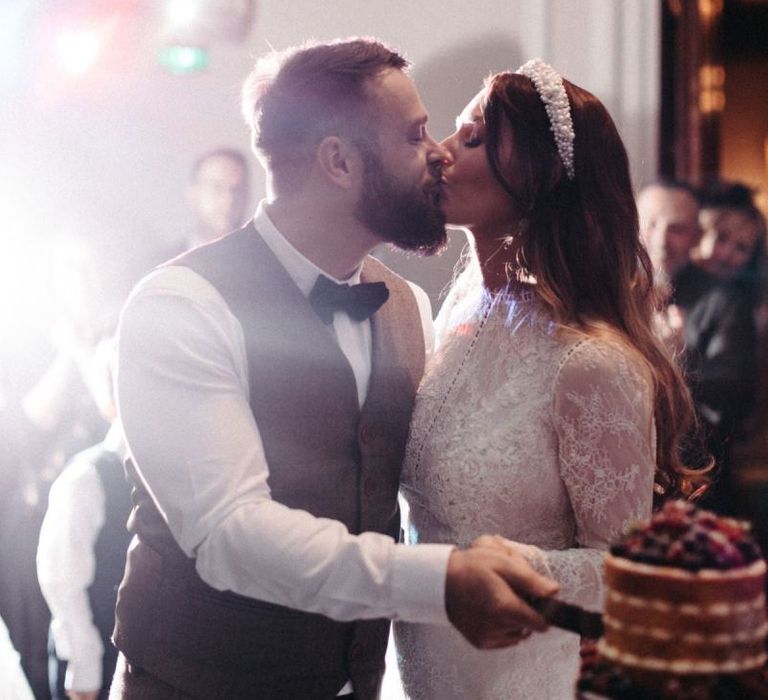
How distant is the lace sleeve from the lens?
6.17ft

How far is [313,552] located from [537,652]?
605 mm

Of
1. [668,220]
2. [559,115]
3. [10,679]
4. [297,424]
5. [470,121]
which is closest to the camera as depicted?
[297,424]

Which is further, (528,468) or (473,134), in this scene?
(473,134)

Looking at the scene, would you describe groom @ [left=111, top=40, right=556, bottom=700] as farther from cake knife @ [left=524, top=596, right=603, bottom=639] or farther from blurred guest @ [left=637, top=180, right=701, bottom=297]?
blurred guest @ [left=637, top=180, right=701, bottom=297]

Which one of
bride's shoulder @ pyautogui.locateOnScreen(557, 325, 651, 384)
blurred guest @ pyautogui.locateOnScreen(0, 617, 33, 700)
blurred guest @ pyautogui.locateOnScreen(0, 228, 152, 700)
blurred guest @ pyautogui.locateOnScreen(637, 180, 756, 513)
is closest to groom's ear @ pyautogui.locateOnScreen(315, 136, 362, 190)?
bride's shoulder @ pyautogui.locateOnScreen(557, 325, 651, 384)

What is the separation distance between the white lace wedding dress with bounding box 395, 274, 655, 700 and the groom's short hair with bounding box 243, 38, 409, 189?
0.45 m

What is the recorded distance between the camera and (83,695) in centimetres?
278

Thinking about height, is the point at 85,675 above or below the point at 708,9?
below

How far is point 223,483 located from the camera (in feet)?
5.51

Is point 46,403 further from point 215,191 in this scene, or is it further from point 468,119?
point 468,119

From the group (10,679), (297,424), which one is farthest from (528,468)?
(10,679)

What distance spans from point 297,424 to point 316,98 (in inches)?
23.9

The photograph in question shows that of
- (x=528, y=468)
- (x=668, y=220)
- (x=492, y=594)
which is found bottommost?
(x=668, y=220)

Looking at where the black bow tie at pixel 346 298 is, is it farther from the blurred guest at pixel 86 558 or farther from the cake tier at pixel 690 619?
the blurred guest at pixel 86 558
